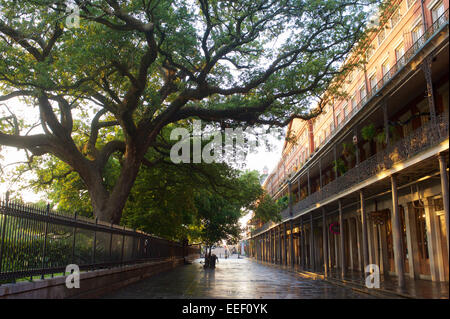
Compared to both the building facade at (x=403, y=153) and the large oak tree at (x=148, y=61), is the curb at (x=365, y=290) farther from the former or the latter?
the large oak tree at (x=148, y=61)

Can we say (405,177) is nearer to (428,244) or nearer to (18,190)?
(428,244)

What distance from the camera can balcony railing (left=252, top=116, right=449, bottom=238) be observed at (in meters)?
12.1

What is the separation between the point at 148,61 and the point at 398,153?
968 centimetres

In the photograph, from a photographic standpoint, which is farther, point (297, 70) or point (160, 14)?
point (297, 70)

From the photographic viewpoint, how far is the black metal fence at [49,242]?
334 inches

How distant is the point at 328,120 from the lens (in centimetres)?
3519

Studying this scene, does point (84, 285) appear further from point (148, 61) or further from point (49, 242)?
point (148, 61)

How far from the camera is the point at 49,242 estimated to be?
10391 mm

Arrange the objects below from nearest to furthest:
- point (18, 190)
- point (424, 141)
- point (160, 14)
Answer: point (424, 141)
point (160, 14)
point (18, 190)

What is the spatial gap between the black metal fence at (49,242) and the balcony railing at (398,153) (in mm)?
10701

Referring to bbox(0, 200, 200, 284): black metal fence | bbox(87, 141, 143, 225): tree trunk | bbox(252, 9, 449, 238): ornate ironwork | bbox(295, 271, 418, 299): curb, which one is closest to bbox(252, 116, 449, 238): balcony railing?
bbox(252, 9, 449, 238): ornate ironwork

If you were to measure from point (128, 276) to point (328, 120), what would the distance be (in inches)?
911
